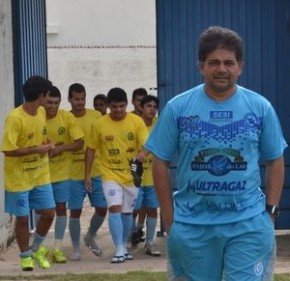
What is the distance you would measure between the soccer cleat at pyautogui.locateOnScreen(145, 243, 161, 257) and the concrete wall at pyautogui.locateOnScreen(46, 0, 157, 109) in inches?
561

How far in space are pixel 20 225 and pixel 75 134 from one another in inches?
55.9

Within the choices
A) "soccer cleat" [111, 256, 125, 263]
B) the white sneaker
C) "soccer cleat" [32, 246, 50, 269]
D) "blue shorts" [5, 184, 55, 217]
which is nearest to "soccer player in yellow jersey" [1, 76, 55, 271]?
"blue shorts" [5, 184, 55, 217]

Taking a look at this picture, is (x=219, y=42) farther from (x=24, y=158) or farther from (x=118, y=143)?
(x=118, y=143)

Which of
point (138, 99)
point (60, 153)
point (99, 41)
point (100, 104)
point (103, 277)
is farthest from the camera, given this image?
point (99, 41)

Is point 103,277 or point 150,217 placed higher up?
point 150,217

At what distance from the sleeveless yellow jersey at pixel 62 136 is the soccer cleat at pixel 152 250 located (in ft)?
3.79

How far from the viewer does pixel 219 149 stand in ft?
14.9

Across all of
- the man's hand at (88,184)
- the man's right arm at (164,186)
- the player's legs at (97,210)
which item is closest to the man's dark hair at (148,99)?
the player's legs at (97,210)

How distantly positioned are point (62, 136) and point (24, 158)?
1.28 m

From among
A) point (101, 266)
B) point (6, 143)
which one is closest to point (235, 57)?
point (6, 143)

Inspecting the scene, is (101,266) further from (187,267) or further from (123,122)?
(187,267)

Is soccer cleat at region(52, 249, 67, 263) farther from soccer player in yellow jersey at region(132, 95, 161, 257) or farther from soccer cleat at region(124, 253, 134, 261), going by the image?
soccer player in yellow jersey at region(132, 95, 161, 257)

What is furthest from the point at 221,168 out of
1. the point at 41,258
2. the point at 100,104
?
the point at 100,104

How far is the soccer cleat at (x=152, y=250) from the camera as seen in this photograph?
9984 millimetres
